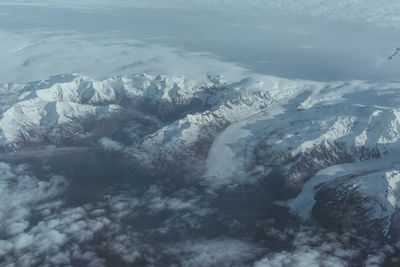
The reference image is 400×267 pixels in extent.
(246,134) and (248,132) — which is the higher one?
(248,132)

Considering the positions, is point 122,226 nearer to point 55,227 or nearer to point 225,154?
point 55,227

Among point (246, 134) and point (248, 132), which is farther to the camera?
point (248, 132)

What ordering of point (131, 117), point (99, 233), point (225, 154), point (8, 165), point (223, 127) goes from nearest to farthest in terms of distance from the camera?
1. point (99, 233)
2. point (8, 165)
3. point (225, 154)
4. point (223, 127)
5. point (131, 117)

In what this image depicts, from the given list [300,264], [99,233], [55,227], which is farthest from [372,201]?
[55,227]

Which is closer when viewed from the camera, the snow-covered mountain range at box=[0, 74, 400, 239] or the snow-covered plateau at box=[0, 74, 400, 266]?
the snow-covered plateau at box=[0, 74, 400, 266]
